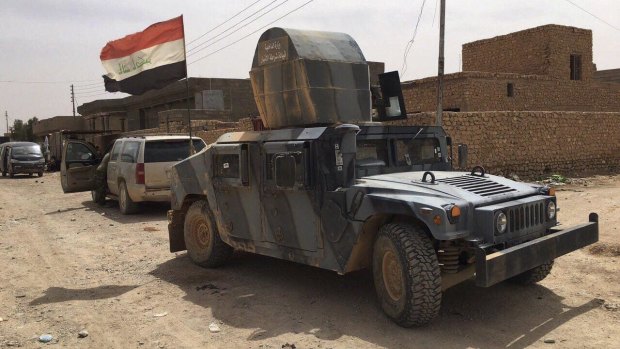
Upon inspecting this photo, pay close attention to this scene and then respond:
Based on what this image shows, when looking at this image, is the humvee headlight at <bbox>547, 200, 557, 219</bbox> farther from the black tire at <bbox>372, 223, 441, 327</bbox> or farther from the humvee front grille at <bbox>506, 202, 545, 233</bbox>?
the black tire at <bbox>372, 223, 441, 327</bbox>

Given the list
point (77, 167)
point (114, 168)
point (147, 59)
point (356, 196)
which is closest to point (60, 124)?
point (77, 167)

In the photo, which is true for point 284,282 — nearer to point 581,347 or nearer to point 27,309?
point 27,309

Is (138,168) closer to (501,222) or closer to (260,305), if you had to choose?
(260,305)

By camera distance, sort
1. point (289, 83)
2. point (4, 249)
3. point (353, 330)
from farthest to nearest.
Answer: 1. point (4, 249)
2. point (289, 83)
3. point (353, 330)

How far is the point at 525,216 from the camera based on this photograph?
177 inches

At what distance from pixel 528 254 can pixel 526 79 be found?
1743cm

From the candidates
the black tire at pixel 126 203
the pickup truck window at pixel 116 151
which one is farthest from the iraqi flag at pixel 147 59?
the black tire at pixel 126 203

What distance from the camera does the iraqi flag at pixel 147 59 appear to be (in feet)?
33.6

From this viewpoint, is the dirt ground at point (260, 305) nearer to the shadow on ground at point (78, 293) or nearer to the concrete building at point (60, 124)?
the shadow on ground at point (78, 293)

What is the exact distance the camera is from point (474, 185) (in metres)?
4.72

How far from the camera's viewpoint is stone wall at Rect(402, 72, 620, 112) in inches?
725

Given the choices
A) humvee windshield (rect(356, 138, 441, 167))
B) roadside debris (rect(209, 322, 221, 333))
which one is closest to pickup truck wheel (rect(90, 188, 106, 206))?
roadside debris (rect(209, 322, 221, 333))

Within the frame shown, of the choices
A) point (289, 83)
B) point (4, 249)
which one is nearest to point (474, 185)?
point (289, 83)

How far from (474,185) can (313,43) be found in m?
2.20
